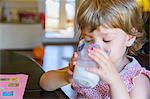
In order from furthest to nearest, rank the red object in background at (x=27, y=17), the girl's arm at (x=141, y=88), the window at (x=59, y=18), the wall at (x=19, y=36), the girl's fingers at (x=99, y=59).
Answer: the window at (x=59, y=18) < the red object in background at (x=27, y=17) < the wall at (x=19, y=36) < the girl's arm at (x=141, y=88) < the girl's fingers at (x=99, y=59)

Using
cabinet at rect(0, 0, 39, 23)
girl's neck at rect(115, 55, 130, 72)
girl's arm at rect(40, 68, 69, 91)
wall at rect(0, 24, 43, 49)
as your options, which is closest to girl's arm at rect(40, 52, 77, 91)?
girl's arm at rect(40, 68, 69, 91)

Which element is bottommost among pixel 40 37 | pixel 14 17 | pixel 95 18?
pixel 40 37

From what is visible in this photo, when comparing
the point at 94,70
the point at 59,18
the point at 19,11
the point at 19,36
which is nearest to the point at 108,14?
the point at 94,70

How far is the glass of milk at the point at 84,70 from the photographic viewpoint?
0.73 m

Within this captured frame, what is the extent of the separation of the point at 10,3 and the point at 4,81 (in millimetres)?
4601

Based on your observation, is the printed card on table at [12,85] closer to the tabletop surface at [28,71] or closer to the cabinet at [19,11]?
the tabletop surface at [28,71]

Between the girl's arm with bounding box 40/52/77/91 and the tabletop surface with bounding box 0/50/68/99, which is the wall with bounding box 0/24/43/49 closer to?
the tabletop surface with bounding box 0/50/68/99

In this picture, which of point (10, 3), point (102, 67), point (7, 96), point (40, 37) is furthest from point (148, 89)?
point (10, 3)

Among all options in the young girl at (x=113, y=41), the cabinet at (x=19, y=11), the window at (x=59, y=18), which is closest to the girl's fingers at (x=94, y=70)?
the young girl at (x=113, y=41)

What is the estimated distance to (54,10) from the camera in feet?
19.0

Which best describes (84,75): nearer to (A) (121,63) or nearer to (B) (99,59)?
(B) (99,59)

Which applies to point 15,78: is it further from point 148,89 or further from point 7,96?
point 148,89

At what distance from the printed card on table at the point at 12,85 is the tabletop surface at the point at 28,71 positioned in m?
0.02

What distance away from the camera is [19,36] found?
511 cm
